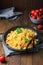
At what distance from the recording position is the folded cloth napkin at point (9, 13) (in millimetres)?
2030

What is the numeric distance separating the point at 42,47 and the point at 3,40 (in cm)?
29

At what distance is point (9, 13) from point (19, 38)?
0.55 m

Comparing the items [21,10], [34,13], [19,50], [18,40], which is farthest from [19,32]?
[21,10]

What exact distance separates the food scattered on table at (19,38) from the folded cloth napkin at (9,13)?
0.35m

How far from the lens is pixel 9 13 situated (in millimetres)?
2086

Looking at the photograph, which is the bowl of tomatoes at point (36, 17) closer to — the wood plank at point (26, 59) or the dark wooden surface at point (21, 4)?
the dark wooden surface at point (21, 4)

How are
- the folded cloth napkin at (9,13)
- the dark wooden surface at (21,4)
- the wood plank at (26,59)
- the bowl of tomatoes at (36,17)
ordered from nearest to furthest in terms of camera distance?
the wood plank at (26,59) < the bowl of tomatoes at (36,17) < the folded cloth napkin at (9,13) < the dark wooden surface at (21,4)

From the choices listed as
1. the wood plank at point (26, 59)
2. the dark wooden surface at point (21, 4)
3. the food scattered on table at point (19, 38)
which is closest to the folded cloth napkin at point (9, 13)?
the dark wooden surface at point (21, 4)

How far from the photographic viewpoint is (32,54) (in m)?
1.55

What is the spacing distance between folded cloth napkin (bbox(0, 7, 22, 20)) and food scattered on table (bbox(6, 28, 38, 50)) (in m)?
0.35

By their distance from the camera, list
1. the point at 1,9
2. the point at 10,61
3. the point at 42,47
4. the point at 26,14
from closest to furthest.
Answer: the point at 10,61 → the point at 42,47 → the point at 26,14 → the point at 1,9

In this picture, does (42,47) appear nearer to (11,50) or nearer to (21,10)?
(11,50)

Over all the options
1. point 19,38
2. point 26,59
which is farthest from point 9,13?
point 26,59

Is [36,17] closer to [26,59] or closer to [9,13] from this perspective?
[9,13]
